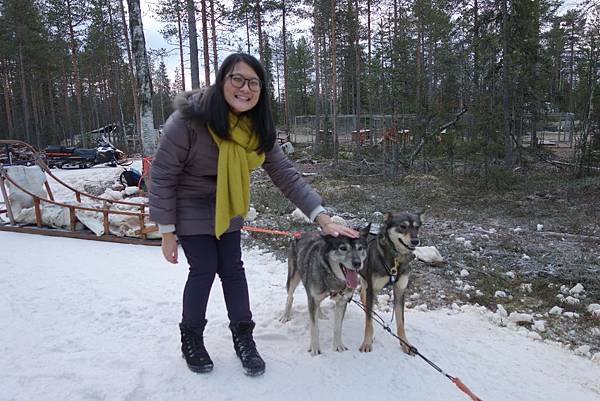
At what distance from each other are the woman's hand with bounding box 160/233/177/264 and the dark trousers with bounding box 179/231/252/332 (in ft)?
0.19

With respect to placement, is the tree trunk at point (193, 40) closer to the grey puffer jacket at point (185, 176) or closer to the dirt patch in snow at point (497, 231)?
the dirt patch in snow at point (497, 231)

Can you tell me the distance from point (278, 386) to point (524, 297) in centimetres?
344

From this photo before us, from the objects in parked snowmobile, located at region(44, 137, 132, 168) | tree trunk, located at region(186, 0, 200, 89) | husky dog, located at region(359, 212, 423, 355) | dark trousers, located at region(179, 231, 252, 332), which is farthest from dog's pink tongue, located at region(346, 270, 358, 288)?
parked snowmobile, located at region(44, 137, 132, 168)

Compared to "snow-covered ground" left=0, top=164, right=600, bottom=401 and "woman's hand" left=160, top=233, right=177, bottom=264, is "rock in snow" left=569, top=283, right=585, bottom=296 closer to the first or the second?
"snow-covered ground" left=0, top=164, right=600, bottom=401

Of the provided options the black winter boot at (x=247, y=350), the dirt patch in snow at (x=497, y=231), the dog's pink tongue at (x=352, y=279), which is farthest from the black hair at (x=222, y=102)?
the dirt patch in snow at (x=497, y=231)

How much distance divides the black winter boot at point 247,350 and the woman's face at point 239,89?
4.90 ft

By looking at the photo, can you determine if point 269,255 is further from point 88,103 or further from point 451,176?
point 88,103

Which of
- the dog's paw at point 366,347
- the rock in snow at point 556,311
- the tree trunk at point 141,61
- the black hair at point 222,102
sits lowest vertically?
the rock in snow at point 556,311

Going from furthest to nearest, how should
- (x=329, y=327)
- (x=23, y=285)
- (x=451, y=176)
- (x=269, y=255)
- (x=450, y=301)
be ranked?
(x=451, y=176) → (x=269, y=255) → (x=450, y=301) → (x=23, y=285) → (x=329, y=327)

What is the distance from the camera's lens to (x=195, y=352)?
2.79 m

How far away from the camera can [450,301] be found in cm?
465

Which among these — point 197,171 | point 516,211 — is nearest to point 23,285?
point 197,171

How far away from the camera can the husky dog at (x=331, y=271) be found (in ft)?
9.73

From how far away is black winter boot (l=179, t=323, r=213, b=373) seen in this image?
278 centimetres
